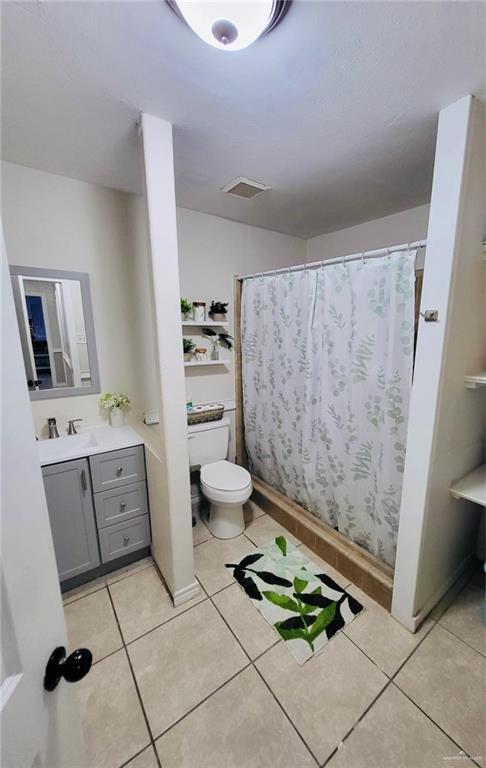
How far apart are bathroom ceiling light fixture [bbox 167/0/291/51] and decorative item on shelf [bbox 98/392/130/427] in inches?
69.8

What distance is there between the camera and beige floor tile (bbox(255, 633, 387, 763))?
45.1 inches

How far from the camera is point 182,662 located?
1.37 meters

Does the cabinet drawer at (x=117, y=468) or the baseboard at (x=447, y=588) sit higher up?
the cabinet drawer at (x=117, y=468)

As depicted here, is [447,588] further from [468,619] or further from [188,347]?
[188,347]

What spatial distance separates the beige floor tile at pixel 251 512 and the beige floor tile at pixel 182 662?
828 millimetres

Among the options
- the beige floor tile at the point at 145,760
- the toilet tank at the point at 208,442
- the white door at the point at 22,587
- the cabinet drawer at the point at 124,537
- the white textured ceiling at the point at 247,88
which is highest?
the white textured ceiling at the point at 247,88

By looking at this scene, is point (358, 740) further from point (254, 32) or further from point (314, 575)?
point (254, 32)

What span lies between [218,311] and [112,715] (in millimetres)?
2273

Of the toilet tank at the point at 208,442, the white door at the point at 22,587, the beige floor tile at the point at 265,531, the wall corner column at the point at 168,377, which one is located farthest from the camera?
the toilet tank at the point at 208,442

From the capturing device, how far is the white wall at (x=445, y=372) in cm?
118

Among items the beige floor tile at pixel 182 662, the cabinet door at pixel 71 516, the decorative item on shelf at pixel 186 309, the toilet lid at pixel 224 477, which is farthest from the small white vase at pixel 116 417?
the beige floor tile at pixel 182 662

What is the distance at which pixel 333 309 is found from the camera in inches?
70.1

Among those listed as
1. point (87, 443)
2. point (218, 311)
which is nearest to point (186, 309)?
point (218, 311)

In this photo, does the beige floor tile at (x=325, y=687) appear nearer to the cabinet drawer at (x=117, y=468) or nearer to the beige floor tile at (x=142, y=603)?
the beige floor tile at (x=142, y=603)
